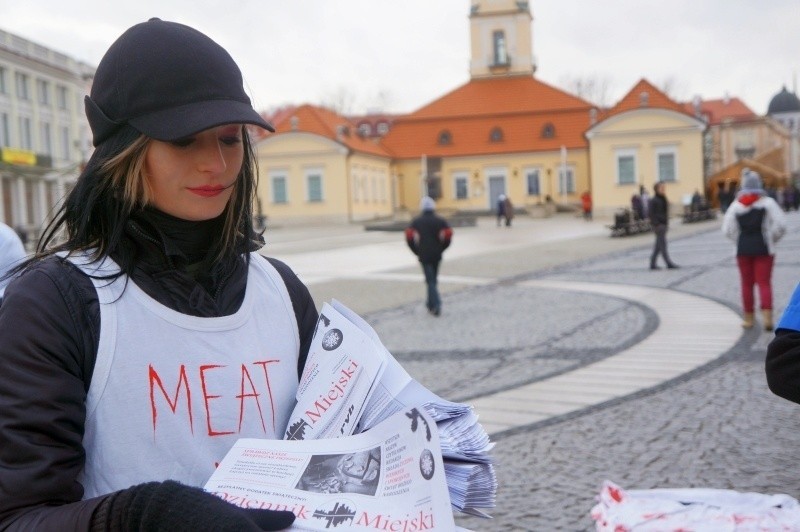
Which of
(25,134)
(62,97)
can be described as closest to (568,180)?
(62,97)

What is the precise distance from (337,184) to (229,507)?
60615 mm

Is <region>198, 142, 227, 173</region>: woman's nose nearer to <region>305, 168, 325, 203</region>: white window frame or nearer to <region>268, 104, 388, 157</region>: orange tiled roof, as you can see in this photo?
<region>268, 104, 388, 157</region>: orange tiled roof

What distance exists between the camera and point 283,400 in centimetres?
178

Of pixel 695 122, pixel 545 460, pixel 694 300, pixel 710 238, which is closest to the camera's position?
pixel 545 460

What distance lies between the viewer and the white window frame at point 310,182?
203 feet

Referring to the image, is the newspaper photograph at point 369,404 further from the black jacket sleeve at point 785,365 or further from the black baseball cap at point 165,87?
the black jacket sleeve at point 785,365

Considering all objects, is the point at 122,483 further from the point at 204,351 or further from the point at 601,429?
the point at 601,429

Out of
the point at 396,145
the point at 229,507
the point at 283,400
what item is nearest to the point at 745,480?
the point at 283,400

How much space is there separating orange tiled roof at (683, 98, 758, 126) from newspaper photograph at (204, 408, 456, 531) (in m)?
107

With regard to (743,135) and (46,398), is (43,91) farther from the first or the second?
(743,135)

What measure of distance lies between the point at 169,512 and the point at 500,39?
236 feet

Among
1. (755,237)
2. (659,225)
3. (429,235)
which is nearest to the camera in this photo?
(755,237)

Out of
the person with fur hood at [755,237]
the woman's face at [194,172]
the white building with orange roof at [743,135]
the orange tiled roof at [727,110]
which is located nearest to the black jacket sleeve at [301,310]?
the woman's face at [194,172]

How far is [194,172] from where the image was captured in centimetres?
170
